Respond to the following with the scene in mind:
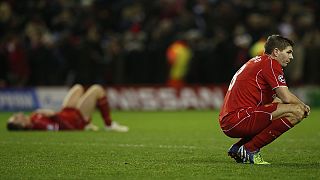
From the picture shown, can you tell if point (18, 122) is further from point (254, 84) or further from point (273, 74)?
point (273, 74)

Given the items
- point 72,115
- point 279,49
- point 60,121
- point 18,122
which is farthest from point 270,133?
point 18,122

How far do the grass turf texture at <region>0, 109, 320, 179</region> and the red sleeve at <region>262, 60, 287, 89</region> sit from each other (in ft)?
3.18

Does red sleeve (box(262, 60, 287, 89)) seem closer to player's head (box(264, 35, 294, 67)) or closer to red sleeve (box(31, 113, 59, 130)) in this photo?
player's head (box(264, 35, 294, 67))

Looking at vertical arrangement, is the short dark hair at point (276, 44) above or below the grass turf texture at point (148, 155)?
above

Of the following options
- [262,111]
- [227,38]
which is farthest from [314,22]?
[262,111]

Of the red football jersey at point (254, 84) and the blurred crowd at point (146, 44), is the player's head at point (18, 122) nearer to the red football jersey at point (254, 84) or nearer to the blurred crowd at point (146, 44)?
the red football jersey at point (254, 84)

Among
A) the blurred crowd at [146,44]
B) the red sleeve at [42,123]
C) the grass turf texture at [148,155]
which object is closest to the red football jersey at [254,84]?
the grass turf texture at [148,155]

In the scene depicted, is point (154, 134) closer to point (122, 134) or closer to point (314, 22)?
point (122, 134)

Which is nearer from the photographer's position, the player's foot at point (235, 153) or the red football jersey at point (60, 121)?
the player's foot at point (235, 153)

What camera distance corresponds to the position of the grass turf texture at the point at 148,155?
8383 millimetres

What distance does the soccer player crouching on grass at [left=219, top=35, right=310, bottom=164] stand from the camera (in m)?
9.09

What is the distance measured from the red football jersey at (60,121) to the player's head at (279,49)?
636 centimetres

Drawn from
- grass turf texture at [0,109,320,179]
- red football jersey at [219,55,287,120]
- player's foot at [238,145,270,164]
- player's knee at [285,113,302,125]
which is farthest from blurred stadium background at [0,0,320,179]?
player's knee at [285,113,302,125]

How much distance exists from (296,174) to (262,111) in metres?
1.15
